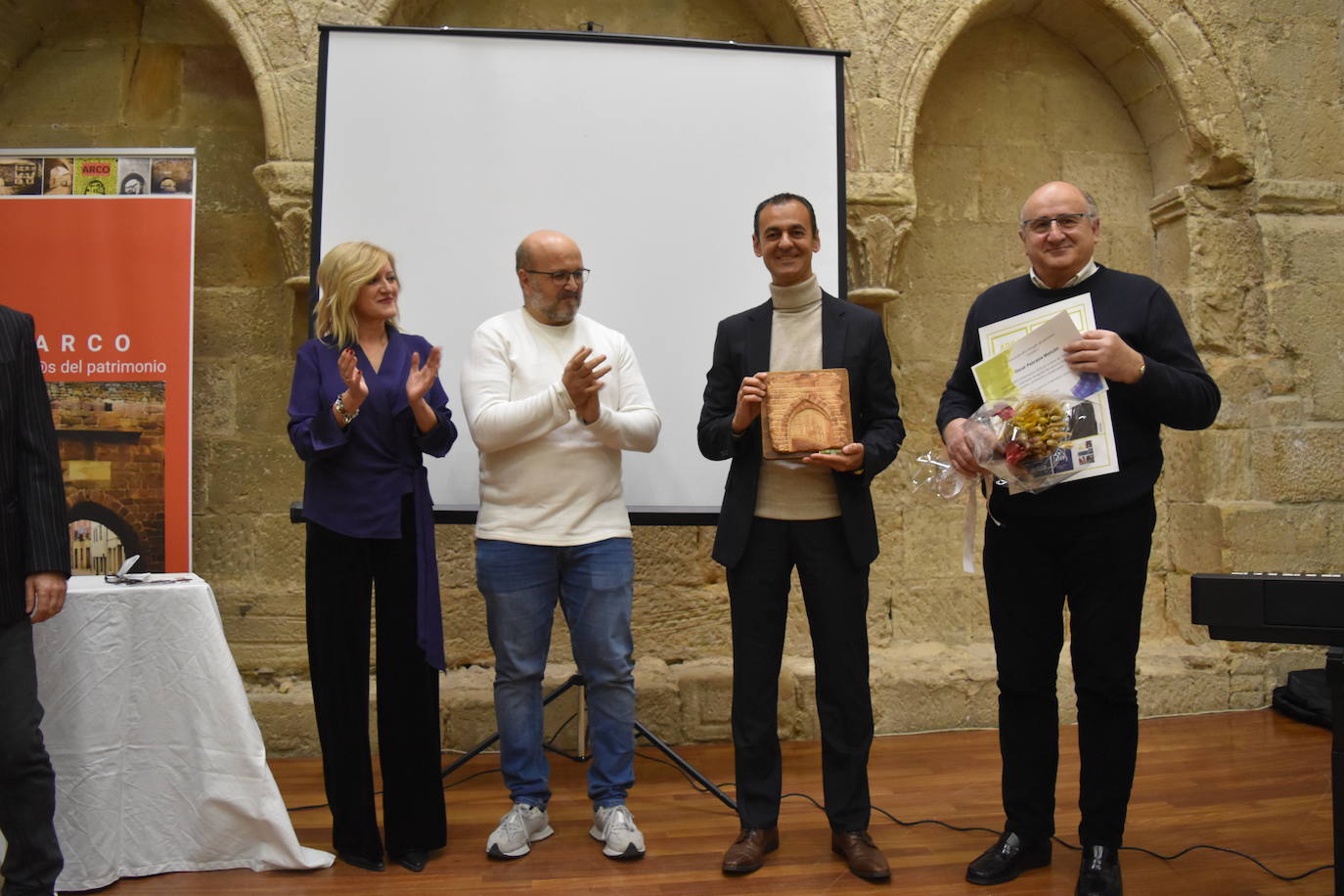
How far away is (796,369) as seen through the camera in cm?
268

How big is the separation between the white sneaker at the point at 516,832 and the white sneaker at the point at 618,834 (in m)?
0.17

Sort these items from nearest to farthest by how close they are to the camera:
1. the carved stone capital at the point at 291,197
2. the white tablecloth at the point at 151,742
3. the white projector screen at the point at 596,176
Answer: the white tablecloth at the point at 151,742 < the white projector screen at the point at 596,176 < the carved stone capital at the point at 291,197

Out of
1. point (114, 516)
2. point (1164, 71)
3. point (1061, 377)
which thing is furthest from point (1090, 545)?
point (114, 516)

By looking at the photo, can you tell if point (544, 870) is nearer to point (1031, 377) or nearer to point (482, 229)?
point (1031, 377)

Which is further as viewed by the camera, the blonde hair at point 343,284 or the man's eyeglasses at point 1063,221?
the blonde hair at point 343,284

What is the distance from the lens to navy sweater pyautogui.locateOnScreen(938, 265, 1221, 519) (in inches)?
90.5

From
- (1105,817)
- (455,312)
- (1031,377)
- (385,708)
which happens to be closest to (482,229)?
(455,312)

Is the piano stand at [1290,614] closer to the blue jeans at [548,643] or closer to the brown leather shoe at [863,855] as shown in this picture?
the brown leather shoe at [863,855]

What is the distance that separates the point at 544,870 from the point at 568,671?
4.52 ft

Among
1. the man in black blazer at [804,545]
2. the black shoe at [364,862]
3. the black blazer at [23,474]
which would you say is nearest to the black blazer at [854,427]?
the man in black blazer at [804,545]

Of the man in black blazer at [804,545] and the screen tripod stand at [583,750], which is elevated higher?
the man in black blazer at [804,545]

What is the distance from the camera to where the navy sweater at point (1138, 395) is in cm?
230

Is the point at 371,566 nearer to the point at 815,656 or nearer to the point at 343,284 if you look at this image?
the point at 343,284

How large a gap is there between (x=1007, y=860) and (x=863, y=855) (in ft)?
1.16
